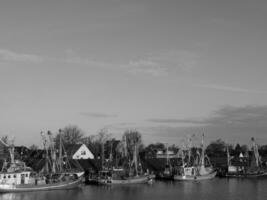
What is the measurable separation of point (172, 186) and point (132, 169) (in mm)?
12461

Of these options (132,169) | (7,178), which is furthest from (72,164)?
(7,178)

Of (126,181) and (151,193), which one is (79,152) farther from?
(151,193)

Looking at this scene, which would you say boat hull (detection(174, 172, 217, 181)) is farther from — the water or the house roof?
the house roof

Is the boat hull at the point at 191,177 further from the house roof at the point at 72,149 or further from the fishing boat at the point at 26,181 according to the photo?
the house roof at the point at 72,149

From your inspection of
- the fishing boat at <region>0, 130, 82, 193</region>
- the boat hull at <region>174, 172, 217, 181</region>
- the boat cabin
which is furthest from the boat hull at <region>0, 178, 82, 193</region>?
the boat hull at <region>174, 172, 217, 181</region>

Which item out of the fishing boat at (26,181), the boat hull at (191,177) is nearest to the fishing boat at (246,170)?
the boat hull at (191,177)

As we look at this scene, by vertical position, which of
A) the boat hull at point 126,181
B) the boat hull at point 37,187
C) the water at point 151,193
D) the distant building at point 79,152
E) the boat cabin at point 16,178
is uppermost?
the distant building at point 79,152

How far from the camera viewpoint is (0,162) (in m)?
88.5

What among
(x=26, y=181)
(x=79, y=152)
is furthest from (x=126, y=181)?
(x=79, y=152)

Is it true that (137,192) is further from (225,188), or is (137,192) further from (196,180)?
(196,180)

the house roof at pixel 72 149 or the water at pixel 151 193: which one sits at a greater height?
the house roof at pixel 72 149

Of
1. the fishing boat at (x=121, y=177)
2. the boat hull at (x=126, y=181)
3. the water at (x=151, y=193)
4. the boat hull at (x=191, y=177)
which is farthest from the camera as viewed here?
the boat hull at (x=191, y=177)

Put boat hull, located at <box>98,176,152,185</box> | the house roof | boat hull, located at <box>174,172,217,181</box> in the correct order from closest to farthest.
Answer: boat hull, located at <box>98,176,152,185</box> → boat hull, located at <box>174,172,217,181</box> → the house roof

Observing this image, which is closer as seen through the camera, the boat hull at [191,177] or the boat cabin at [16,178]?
the boat cabin at [16,178]
